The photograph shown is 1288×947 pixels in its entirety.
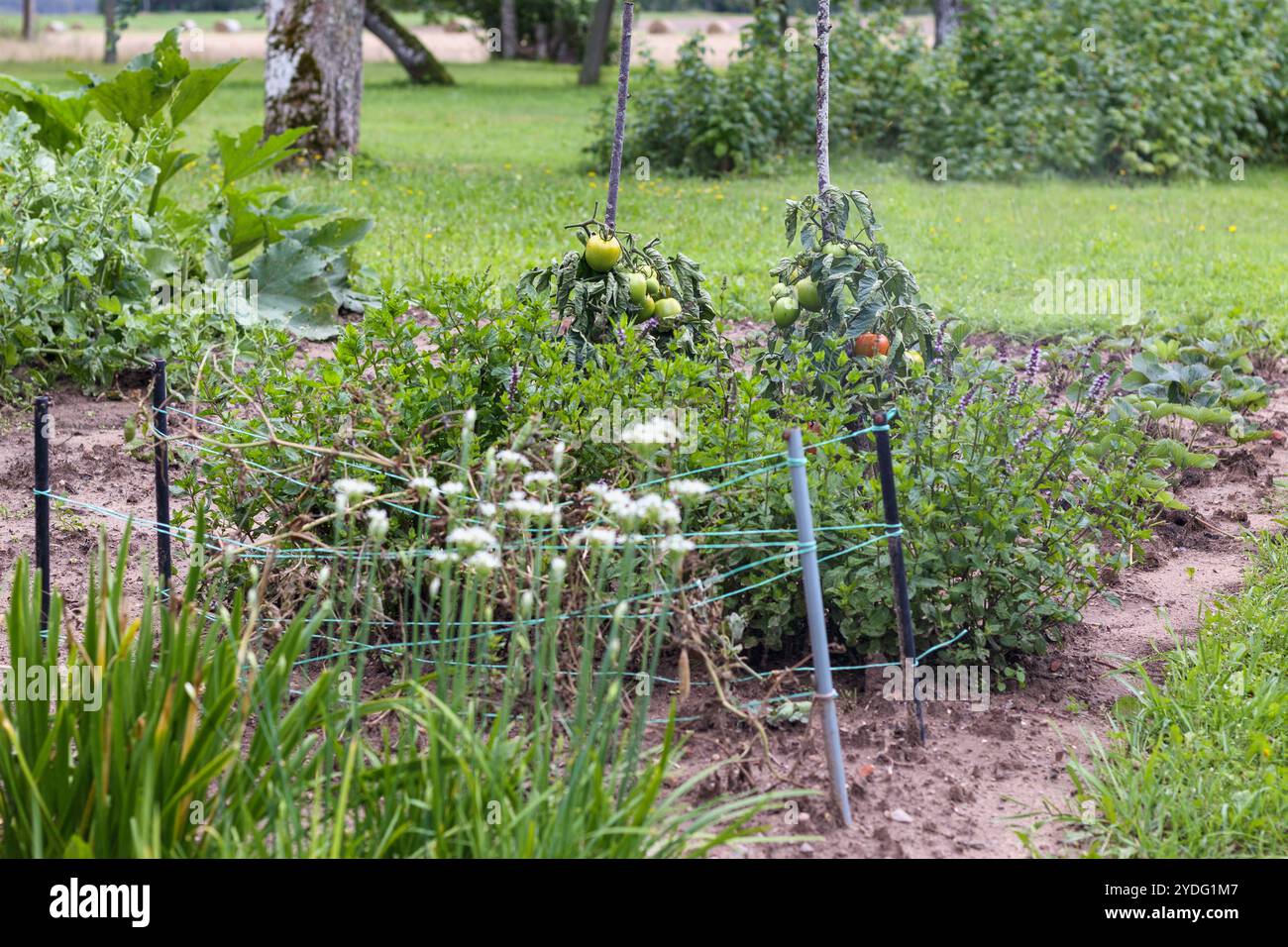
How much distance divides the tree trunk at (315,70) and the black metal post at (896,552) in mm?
9471

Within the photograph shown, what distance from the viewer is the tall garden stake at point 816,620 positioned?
2770 millimetres

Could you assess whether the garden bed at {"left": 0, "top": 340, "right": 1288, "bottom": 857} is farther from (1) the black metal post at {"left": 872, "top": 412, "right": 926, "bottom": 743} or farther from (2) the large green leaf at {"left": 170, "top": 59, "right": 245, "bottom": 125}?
(2) the large green leaf at {"left": 170, "top": 59, "right": 245, "bottom": 125}

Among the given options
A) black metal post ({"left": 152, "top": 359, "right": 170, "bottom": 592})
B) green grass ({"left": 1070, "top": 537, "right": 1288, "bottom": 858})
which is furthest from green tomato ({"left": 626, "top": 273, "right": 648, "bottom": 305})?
green grass ({"left": 1070, "top": 537, "right": 1288, "bottom": 858})

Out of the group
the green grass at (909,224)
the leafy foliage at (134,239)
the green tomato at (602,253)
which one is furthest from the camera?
the green grass at (909,224)

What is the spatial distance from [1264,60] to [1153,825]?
39.0 feet

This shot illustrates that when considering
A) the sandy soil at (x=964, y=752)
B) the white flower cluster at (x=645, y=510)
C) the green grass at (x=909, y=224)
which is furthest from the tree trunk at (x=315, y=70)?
the white flower cluster at (x=645, y=510)

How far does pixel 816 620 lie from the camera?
9.26 feet

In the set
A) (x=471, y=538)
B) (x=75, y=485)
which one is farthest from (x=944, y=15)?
(x=471, y=538)

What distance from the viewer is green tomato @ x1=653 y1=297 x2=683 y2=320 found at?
164 inches

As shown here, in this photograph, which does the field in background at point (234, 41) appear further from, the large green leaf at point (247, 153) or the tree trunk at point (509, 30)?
the large green leaf at point (247, 153)

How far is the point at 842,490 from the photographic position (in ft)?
11.5

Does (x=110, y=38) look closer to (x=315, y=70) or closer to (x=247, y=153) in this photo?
(x=315, y=70)

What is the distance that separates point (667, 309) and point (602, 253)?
0.26 m
